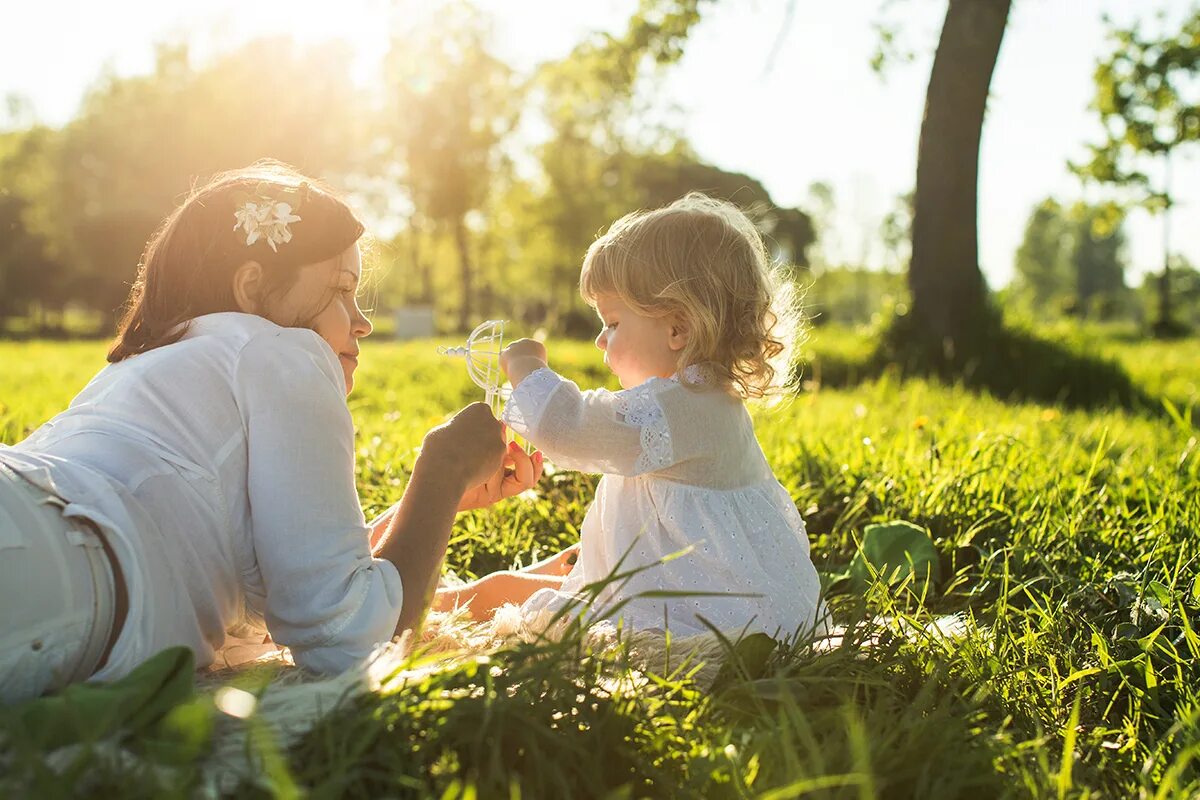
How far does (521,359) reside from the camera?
2.53 meters

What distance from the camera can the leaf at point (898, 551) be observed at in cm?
296

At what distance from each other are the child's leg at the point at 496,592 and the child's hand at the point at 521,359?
0.60m

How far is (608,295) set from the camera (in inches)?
104

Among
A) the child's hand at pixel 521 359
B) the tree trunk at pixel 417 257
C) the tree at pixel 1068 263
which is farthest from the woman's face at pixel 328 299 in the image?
the tree at pixel 1068 263

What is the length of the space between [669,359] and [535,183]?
3342cm

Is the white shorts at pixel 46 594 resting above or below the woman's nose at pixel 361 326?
below

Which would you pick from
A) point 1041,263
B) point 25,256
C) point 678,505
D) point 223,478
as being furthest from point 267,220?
point 1041,263

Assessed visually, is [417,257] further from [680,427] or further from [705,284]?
[680,427]

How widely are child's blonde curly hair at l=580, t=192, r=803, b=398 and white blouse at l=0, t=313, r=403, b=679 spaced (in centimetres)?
88

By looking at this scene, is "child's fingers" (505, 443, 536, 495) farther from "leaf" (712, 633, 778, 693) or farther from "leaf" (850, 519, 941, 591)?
"leaf" (850, 519, 941, 591)

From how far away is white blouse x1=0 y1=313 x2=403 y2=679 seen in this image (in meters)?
1.84

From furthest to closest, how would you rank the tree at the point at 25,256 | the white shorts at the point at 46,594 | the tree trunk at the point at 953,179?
1. the tree at the point at 25,256
2. the tree trunk at the point at 953,179
3. the white shorts at the point at 46,594

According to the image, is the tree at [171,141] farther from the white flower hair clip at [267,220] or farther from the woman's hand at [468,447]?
the woman's hand at [468,447]

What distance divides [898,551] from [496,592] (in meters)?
1.19
